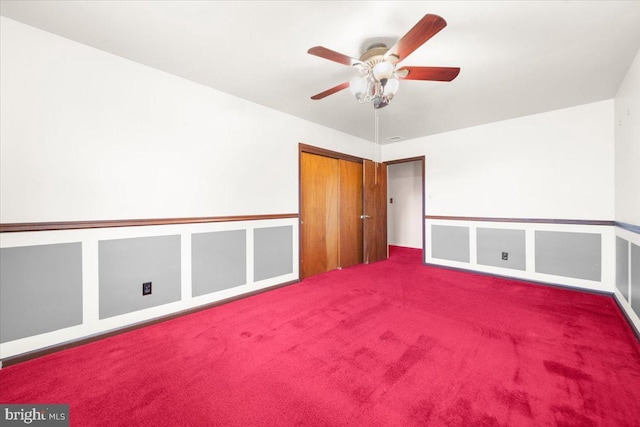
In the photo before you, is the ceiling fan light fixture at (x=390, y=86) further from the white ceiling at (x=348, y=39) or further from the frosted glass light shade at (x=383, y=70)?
the white ceiling at (x=348, y=39)

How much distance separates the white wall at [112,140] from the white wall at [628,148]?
12.2 feet

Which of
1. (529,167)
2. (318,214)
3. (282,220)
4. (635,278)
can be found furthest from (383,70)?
(529,167)

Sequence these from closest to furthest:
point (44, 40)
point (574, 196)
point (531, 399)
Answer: point (531, 399) < point (44, 40) < point (574, 196)

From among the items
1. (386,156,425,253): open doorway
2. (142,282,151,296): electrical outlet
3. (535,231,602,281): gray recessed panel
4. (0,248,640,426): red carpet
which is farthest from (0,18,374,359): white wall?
(386,156,425,253): open doorway

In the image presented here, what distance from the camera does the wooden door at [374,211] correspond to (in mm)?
4664

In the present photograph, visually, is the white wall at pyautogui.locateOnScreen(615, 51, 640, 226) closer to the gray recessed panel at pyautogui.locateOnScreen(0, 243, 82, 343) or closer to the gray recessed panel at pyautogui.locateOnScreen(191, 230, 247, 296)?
the gray recessed panel at pyautogui.locateOnScreen(191, 230, 247, 296)

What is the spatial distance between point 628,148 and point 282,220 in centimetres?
381

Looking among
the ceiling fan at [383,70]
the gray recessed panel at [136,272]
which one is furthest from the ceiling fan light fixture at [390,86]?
the gray recessed panel at [136,272]

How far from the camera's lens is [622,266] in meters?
2.60

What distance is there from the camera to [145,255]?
2.30 meters

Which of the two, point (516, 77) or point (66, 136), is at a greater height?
point (516, 77)

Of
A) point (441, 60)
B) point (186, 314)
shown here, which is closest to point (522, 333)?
point (441, 60)

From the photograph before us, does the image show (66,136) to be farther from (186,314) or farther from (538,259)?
(538,259)

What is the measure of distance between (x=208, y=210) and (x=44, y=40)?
1765mm
